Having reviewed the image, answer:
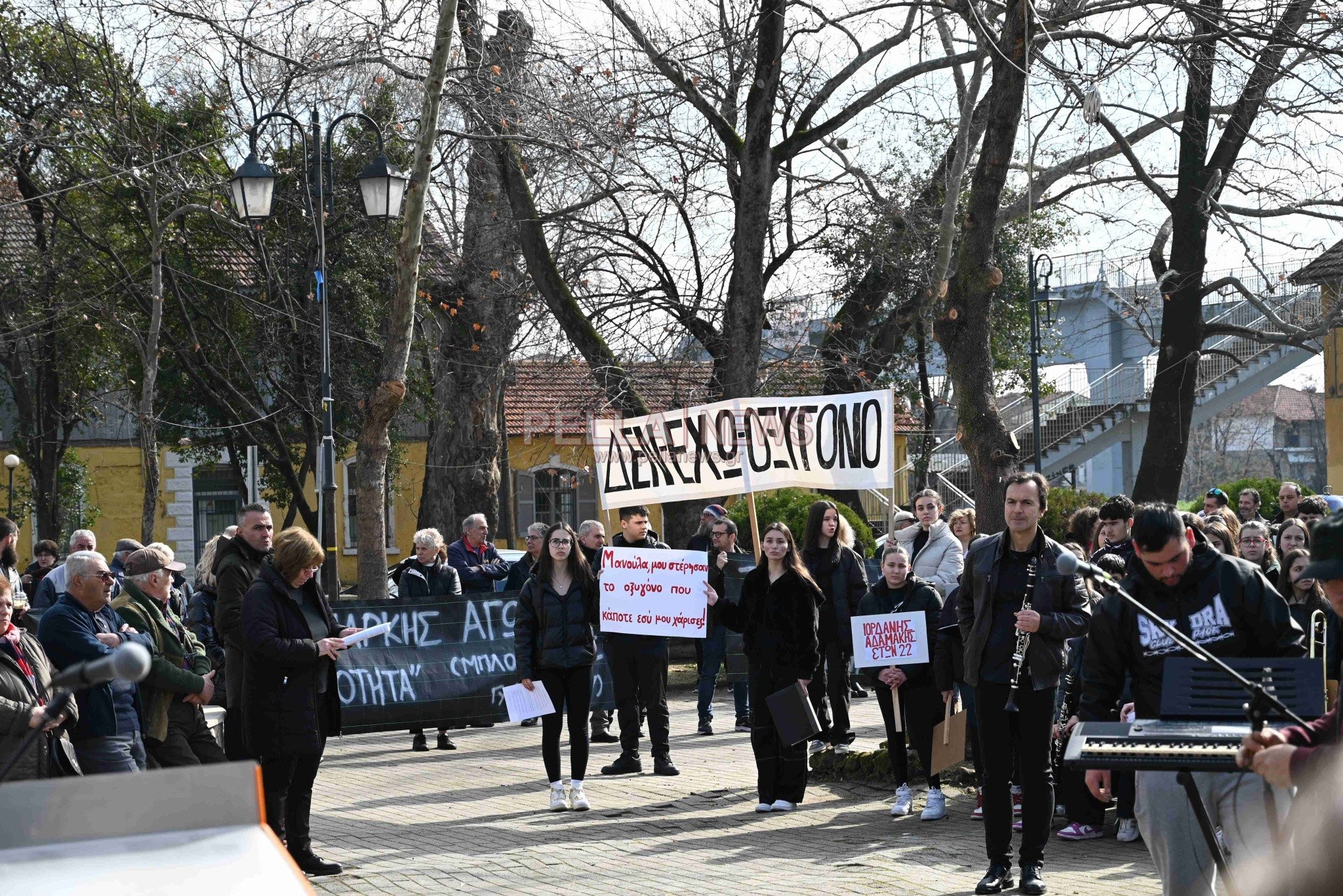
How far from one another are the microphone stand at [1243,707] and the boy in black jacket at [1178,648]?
0.30 ft

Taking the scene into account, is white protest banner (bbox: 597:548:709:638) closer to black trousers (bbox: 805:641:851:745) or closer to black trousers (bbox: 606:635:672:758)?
black trousers (bbox: 606:635:672:758)

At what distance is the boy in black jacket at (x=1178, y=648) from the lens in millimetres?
5273

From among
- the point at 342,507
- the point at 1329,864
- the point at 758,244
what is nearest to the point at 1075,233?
the point at 758,244

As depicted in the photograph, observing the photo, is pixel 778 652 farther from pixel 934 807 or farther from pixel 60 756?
pixel 60 756

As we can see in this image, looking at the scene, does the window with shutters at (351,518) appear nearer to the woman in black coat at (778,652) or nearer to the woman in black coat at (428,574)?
the woman in black coat at (428,574)

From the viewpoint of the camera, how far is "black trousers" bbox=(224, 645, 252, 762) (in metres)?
8.65

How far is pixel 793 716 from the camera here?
31.2 feet

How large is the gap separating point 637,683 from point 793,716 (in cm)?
248

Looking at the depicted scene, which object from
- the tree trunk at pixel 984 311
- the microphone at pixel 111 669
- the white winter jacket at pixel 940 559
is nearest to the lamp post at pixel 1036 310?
the tree trunk at pixel 984 311

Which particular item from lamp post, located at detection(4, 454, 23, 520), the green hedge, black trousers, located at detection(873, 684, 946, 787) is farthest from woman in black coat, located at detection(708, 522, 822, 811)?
lamp post, located at detection(4, 454, 23, 520)

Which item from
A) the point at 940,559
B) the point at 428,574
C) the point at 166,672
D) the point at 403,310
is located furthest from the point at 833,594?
the point at 166,672

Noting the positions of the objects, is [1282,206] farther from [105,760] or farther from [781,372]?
[105,760]

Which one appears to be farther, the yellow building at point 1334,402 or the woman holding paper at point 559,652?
the yellow building at point 1334,402

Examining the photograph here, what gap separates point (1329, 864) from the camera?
3.70 m
